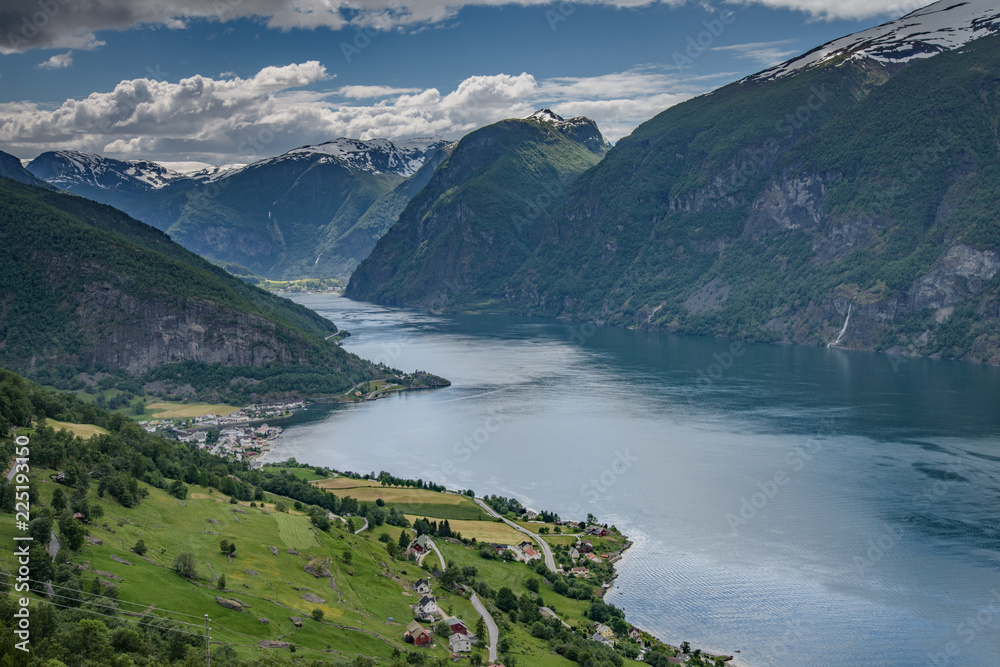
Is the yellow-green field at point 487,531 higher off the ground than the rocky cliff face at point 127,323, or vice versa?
the rocky cliff face at point 127,323

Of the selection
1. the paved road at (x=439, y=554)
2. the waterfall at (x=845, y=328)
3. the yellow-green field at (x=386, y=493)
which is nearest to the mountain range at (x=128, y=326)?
the yellow-green field at (x=386, y=493)

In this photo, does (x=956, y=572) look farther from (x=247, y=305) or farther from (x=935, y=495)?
(x=247, y=305)

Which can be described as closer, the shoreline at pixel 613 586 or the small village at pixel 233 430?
the shoreline at pixel 613 586

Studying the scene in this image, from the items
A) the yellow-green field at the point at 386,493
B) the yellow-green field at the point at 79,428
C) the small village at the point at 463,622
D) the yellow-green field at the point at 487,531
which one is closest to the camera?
the small village at the point at 463,622

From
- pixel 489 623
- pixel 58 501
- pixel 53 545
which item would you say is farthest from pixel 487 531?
pixel 53 545

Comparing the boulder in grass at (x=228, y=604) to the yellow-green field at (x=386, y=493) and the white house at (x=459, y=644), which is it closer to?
the white house at (x=459, y=644)

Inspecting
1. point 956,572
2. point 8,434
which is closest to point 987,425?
point 956,572

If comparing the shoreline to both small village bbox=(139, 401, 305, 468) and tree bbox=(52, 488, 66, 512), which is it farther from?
tree bbox=(52, 488, 66, 512)
